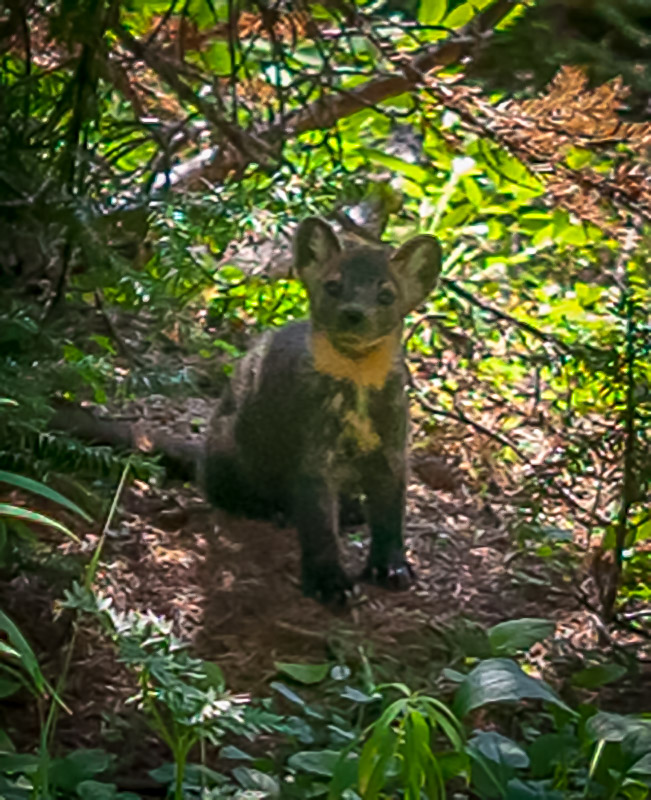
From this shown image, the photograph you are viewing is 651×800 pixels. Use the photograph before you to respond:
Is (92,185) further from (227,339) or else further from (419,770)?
(419,770)

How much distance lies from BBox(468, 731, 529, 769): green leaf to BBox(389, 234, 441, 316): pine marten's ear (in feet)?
3.18

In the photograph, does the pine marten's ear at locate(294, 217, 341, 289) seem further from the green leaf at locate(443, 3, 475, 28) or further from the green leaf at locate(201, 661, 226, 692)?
the green leaf at locate(201, 661, 226, 692)

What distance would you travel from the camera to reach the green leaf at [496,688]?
1.64 m

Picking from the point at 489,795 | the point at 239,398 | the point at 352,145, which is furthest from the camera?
the point at 352,145

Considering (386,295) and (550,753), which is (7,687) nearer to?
(550,753)

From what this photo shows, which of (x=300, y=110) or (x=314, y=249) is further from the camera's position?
(x=300, y=110)

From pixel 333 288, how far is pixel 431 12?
2.31ft

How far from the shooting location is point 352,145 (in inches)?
117

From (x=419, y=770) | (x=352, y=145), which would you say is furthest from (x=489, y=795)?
(x=352, y=145)

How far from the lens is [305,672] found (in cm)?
195

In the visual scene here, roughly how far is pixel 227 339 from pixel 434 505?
64 centimetres

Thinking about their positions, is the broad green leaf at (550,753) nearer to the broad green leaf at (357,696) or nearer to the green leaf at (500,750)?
the green leaf at (500,750)

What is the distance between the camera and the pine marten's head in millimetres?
2312

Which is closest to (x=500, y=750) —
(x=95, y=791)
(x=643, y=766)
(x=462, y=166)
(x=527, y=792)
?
(x=527, y=792)
